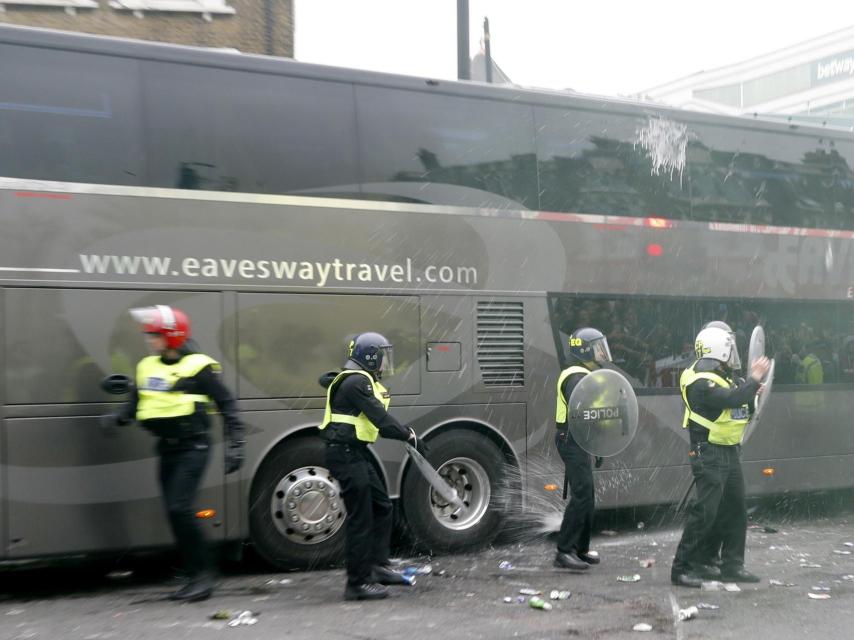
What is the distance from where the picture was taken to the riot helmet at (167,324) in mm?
6715

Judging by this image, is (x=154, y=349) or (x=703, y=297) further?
(x=703, y=297)

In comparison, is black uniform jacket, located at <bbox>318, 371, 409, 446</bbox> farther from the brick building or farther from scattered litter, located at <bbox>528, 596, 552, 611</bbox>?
the brick building

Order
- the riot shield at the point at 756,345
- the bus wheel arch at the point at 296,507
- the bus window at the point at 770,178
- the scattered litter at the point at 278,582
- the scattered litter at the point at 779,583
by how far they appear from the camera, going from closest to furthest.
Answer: the scattered litter at the point at 779,583 < the scattered litter at the point at 278,582 < the bus wheel arch at the point at 296,507 < the riot shield at the point at 756,345 < the bus window at the point at 770,178

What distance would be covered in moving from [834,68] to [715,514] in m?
69.4

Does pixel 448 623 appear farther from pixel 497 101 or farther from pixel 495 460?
pixel 497 101

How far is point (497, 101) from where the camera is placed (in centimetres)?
920

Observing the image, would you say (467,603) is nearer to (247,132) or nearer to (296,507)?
(296,507)

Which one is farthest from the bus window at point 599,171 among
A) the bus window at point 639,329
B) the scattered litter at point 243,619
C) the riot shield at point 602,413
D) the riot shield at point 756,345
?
the scattered litter at point 243,619

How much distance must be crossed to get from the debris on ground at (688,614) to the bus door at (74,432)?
3734 millimetres

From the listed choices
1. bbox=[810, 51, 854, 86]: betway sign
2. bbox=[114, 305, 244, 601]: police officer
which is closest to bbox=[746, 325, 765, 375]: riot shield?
bbox=[114, 305, 244, 601]: police officer

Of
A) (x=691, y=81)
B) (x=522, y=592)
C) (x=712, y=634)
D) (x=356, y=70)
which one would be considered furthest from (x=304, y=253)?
(x=691, y=81)

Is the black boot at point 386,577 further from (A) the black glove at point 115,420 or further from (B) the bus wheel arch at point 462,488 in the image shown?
(A) the black glove at point 115,420

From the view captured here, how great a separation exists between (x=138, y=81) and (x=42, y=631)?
3.92 meters

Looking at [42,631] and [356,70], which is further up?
[356,70]
